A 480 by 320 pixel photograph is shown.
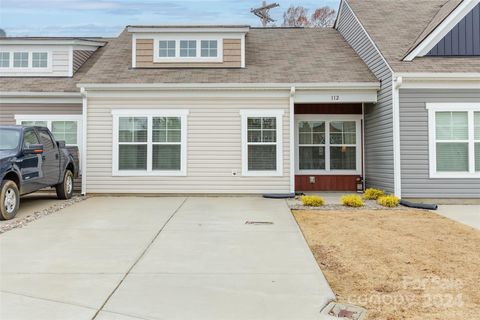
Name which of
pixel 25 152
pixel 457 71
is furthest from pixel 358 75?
pixel 25 152

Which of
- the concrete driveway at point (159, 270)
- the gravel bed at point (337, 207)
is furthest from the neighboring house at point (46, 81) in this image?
the gravel bed at point (337, 207)

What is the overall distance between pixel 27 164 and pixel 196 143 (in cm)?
444

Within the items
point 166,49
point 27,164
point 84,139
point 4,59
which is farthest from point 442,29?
point 4,59

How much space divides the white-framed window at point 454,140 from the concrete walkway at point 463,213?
853 millimetres

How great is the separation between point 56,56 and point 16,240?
29.6 feet

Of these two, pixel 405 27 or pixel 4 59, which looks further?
pixel 4 59

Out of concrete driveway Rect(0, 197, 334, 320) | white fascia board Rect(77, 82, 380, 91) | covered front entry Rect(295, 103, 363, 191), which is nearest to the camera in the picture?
concrete driveway Rect(0, 197, 334, 320)

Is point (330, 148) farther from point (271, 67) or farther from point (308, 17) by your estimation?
point (308, 17)

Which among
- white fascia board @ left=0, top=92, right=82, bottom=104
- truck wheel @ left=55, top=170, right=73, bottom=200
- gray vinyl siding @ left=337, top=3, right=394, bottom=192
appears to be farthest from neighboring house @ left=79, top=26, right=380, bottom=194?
white fascia board @ left=0, top=92, right=82, bottom=104

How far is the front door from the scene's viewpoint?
12227mm

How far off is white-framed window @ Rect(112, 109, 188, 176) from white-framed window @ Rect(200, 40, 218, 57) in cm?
229

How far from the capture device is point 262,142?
35.7ft

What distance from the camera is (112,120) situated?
10898 millimetres

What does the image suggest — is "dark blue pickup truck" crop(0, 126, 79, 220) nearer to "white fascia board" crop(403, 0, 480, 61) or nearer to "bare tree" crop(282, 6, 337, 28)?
"white fascia board" crop(403, 0, 480, 61)
